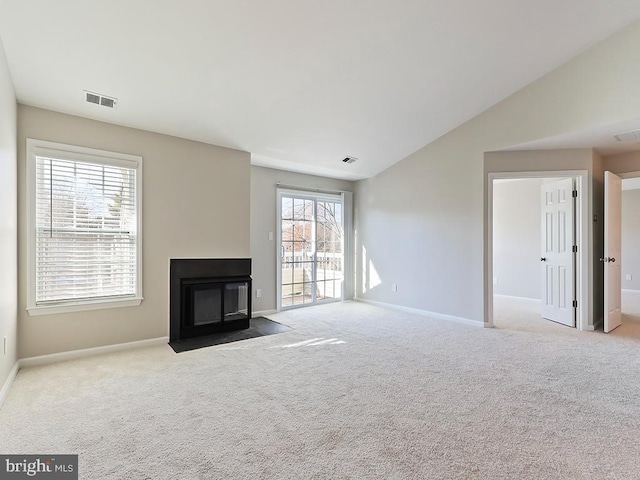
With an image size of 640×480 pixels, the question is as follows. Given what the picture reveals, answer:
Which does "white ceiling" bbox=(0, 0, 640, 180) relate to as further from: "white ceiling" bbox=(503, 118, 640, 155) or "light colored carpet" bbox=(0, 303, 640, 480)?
"light colored carpet" bbox=(0, 303, 640, 480)

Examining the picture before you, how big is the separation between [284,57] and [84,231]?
8.82ft

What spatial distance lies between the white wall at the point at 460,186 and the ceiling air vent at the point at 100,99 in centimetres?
429

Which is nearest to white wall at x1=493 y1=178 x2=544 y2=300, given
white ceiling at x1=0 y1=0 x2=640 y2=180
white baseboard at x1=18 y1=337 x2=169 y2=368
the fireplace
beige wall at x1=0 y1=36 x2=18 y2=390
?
white ceiling at x1=0 y1=0 x2=640 y2=180

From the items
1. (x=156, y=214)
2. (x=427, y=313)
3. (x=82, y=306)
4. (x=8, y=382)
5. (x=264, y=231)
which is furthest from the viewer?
(x=264, y=231)

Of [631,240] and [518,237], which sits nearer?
[518,237]

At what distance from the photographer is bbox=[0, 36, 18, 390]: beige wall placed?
8.18ft

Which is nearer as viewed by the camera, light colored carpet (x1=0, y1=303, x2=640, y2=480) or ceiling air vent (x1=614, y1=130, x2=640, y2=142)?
light colored carpet (x1=0, y1=303, x2=640, y2=480)

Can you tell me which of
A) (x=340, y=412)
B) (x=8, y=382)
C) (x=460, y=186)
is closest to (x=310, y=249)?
(x=460, y=186)

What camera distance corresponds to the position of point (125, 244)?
12.1 feet

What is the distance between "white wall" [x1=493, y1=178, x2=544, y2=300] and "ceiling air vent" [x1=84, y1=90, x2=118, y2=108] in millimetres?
7167

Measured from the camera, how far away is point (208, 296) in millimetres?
4266

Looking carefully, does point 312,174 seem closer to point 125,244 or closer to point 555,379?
point 125,244

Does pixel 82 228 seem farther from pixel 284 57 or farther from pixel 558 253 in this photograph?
pixel 558 253

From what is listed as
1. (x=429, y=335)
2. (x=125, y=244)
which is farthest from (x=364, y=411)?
(x=125, y=244)
